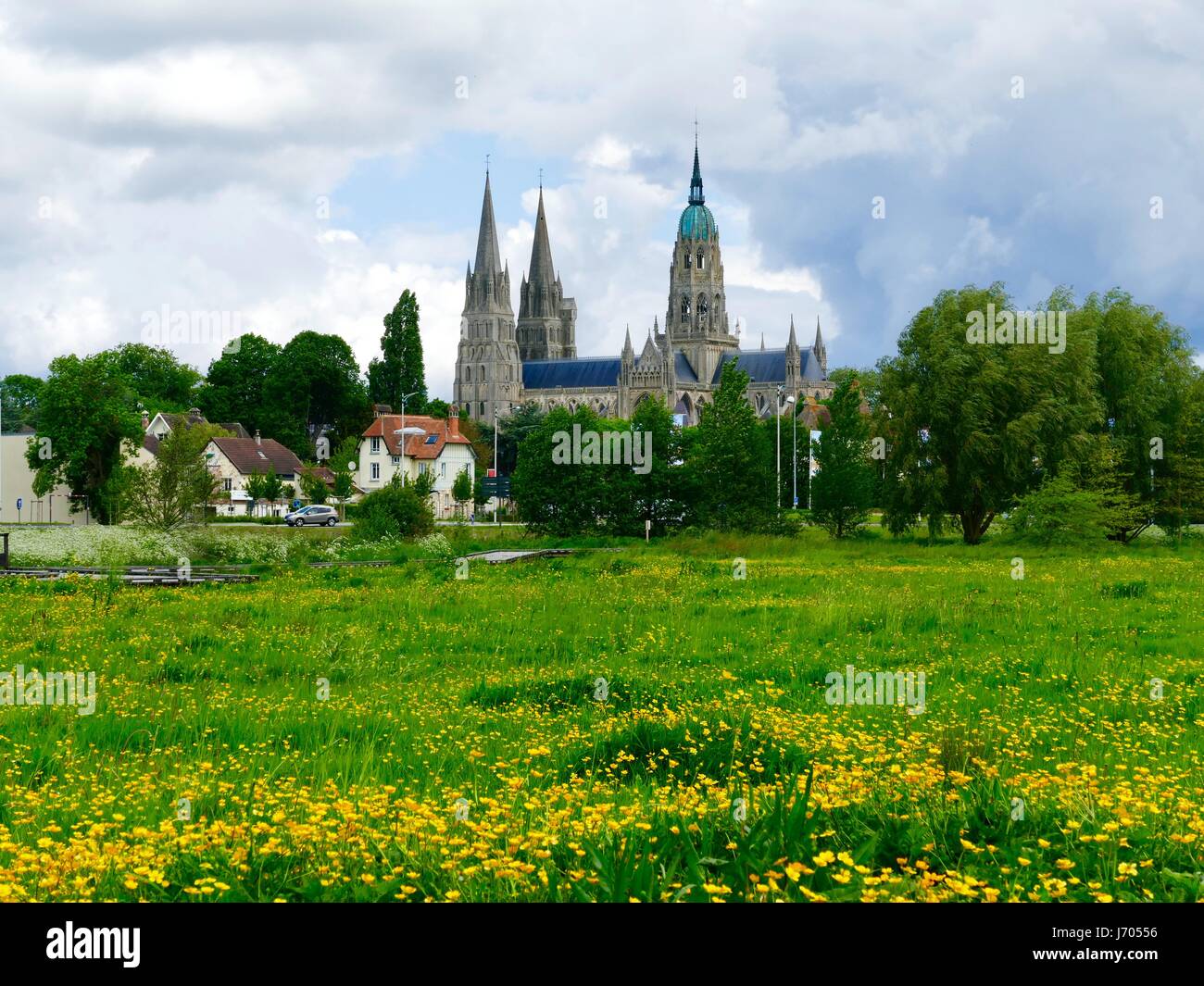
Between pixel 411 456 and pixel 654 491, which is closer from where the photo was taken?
pixel 654 491

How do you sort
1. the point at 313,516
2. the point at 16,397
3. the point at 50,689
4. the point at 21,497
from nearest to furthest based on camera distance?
the point at 50,689 < the point at 313,516 < the point at 21,497 < the point at 16,397

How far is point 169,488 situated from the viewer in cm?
4503

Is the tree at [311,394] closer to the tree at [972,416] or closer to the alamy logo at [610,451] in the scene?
the alamy logo at [610,451]

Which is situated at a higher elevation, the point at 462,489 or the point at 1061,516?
the point at 462,489

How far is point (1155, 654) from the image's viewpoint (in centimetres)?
1669

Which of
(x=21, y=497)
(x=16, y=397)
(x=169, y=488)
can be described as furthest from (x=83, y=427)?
(x=16, y=397)

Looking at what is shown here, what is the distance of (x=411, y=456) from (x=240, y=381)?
3380 cm

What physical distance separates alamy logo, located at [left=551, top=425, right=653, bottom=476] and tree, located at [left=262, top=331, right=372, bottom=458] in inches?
2442

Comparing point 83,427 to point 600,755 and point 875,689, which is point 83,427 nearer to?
point 875,689

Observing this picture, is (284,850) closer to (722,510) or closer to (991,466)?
(722,510)

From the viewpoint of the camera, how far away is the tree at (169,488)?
1766 inches

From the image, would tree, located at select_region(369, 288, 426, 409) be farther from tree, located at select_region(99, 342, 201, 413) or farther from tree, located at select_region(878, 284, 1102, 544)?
tree, located at select_region(878, 284, 1102, 544)

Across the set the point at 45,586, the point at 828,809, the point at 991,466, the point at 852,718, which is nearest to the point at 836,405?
the point at 991,466

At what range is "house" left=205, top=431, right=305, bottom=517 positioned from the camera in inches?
3358
